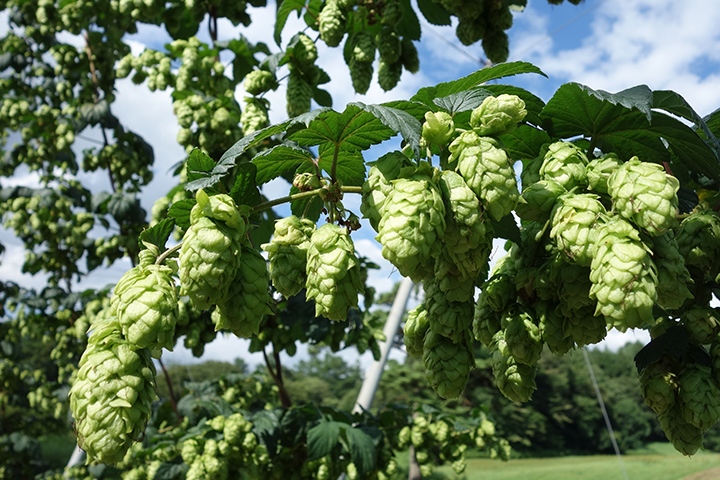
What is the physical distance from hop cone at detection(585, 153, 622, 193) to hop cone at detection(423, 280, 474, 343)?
11.0 inches

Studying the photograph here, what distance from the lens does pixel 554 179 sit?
852mm

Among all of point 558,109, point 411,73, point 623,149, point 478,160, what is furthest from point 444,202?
point 411,73

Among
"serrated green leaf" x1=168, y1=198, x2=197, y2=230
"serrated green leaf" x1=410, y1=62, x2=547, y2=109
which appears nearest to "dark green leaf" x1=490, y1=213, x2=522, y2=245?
"serrated green leaf" x1=410, y1=62, x2=547, y2=109

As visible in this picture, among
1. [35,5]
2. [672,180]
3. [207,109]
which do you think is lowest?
[672,180]

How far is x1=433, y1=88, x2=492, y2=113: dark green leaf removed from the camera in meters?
0.87

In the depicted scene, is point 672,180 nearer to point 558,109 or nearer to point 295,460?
point 558,109

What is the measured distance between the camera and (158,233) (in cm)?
94

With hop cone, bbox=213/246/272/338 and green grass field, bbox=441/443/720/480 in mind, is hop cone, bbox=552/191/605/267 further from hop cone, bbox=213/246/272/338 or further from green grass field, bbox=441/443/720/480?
A: green grass field, bbox=441/443/720/480

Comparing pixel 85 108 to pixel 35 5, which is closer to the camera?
pixel 85 108

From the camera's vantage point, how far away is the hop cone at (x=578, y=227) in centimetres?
73

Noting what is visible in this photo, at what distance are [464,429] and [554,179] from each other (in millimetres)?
3595

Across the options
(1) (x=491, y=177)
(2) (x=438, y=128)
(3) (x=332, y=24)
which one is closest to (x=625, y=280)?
(1) (x=491, y=177)

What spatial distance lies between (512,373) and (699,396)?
322 millimetres

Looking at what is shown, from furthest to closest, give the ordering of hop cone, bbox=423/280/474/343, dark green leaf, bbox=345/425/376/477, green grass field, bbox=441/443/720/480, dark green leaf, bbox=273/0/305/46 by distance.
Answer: green grass field, bbox=441/443/720/480
dark green leaf, bbox=345/425/376/477
dark green leaf, bbox=273/0/305/46
hop cone, bbox=423/280/474/343
